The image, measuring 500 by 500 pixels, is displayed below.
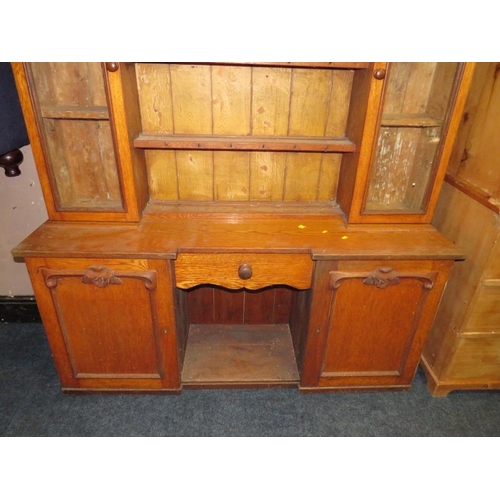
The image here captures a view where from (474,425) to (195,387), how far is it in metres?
1.42

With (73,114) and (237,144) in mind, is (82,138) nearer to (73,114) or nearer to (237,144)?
(73,114)

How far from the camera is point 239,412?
1.76 m

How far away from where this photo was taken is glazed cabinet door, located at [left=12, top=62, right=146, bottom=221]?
1.39 m

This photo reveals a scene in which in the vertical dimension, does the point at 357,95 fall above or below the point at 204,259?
above

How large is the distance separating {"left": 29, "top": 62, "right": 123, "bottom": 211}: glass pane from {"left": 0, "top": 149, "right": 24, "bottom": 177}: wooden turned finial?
Result: 1.02ft

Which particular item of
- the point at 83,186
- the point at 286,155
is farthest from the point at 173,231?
the point at 286,155

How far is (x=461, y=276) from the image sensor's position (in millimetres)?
1678

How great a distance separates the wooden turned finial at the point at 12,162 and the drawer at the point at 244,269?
98 centimetres

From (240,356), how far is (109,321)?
0.77m

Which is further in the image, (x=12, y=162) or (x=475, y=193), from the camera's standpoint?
(x=12, y=162)

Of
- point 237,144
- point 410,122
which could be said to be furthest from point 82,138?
point 410,122

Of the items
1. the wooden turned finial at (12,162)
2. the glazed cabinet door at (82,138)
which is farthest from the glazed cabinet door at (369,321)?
the wooden turned finial at (12,162)

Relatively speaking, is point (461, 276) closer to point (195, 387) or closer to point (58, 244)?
point (195, 387)
